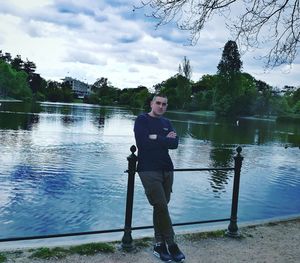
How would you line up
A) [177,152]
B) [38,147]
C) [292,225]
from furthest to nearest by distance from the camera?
[177,152]
[38,147]
[292,225]

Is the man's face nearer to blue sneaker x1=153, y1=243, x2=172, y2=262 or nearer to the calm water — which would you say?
blue sneaker x1=153, y1=243, x2=172, y2=262

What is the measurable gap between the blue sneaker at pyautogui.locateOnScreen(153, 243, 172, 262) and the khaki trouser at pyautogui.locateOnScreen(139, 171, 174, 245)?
0.09 meters

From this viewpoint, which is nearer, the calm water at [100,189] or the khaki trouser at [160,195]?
the khaki trouser at [160,195]

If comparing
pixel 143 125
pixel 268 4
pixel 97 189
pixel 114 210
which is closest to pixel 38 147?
pixel 97 189

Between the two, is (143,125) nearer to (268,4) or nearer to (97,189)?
(268,4)

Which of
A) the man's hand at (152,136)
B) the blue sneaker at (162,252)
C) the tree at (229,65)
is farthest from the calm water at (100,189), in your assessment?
the tree at (229,65)

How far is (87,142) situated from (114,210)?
16.7m

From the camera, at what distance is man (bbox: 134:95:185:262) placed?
5570 millimetres

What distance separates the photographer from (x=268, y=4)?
29.4ft

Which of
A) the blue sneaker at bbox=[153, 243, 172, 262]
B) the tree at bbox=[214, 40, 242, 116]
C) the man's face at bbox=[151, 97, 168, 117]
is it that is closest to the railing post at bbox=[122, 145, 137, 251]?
the blue sneaker at bbox=[153, 243, 172, 262]

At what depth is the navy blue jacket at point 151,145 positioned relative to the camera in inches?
220

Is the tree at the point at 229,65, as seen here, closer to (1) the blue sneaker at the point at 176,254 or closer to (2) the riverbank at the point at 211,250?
(2) the riverbank at the point at 211,250

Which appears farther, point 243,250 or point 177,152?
point 177,152

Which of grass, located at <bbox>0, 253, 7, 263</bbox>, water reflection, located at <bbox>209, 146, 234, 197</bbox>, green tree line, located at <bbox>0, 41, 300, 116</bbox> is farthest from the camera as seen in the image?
green tree line, located at <bbox>0, 41, 300, 116</bbox>
